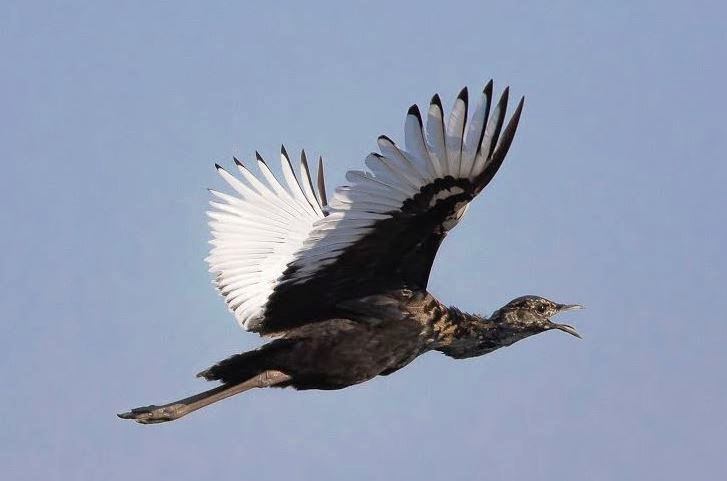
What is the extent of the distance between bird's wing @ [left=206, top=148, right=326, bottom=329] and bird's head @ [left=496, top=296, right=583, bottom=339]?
85.5 inches

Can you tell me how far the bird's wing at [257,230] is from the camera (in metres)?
14.0

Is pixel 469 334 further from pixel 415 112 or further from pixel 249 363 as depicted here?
pixel 415 112

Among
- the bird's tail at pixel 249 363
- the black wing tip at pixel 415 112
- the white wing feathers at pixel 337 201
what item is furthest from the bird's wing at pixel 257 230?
the black wing tip at pixel 415 112

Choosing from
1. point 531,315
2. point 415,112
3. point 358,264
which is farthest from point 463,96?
point 531,315

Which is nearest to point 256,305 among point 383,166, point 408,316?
point 408,316

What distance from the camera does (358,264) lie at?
12.7m

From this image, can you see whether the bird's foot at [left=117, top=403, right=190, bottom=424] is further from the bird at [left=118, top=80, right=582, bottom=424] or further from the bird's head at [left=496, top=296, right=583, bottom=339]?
the bird's head at [left=496, top=296, right=583, bottom=339]

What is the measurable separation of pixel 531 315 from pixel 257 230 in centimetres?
297

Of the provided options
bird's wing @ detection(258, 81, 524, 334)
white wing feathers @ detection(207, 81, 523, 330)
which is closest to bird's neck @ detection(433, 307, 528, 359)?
bird's wing @ detection(258, 81, 524, 334)

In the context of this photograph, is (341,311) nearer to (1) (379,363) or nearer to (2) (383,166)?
(1) (379,363)

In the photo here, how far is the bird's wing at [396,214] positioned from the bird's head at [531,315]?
4.46 ft

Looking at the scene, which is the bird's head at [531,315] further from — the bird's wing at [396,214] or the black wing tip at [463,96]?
the black wing tip at [463,96]

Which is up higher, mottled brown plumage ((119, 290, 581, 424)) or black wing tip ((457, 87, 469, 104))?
black wing tip ((457, 87, 469, 104))

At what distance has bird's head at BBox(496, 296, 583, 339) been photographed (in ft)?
45.9
